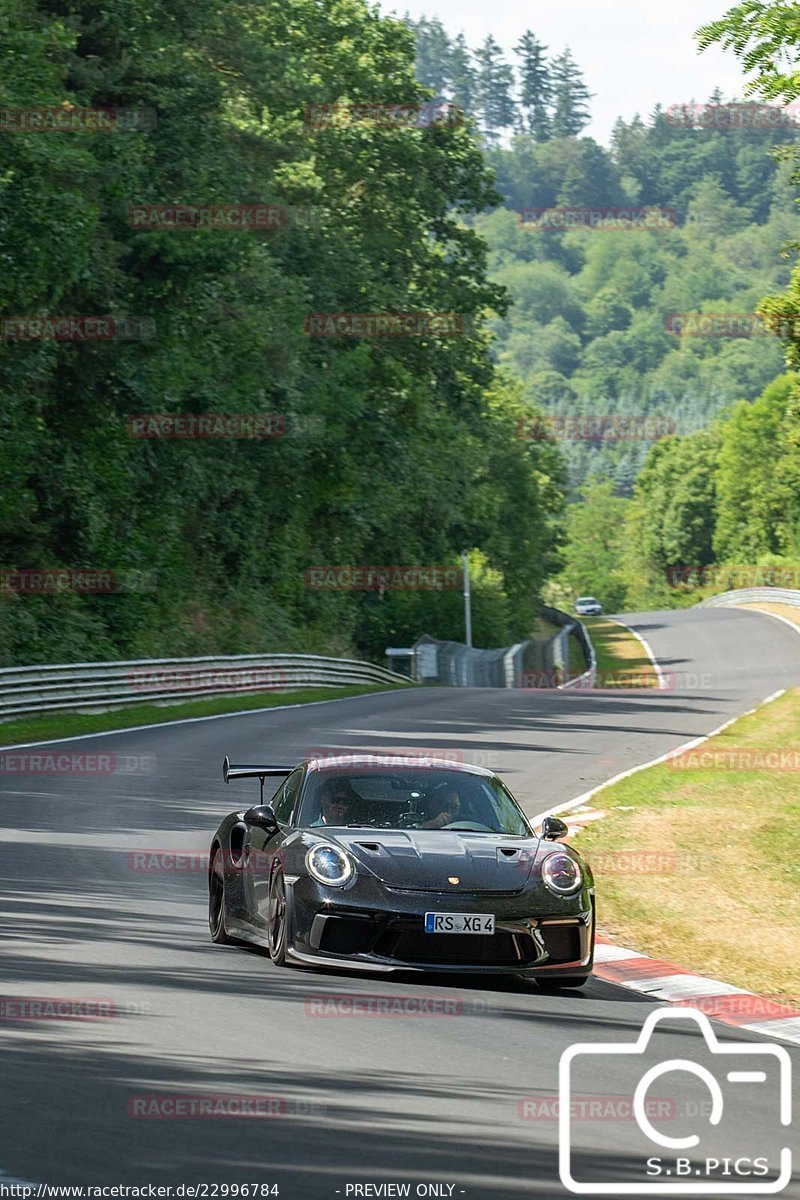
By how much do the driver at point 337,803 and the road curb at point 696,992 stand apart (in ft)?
6.04

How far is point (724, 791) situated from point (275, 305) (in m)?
33.9

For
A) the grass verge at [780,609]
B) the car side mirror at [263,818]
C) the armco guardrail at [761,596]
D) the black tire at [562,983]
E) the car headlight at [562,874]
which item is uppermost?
the car side mirror at [263,818]

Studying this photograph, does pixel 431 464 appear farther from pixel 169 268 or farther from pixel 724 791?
pixel 724 791

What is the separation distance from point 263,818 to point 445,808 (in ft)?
3.72

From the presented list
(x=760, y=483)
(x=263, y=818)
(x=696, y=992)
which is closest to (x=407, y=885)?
(x=263, y=818)

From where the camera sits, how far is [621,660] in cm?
7756

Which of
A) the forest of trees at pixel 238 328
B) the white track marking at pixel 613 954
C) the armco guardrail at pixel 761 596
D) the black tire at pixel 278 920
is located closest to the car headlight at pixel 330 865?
the black tire at pixel 278 920

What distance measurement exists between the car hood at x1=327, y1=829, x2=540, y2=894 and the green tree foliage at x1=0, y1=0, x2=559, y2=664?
24.8 meters

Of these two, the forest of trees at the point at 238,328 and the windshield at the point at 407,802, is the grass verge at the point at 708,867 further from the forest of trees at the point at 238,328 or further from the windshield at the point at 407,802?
the forest of trees at the point at 238,328

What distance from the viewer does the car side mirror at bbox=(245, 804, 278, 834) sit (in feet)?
37.1

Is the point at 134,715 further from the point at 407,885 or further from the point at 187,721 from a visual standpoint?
the point at 407,885

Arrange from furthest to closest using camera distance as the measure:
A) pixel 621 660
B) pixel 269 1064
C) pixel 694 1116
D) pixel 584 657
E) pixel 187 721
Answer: pixel 584 657
pixel 621 660
pixel 187 721
pixel 269 1064
pixel 694 1116

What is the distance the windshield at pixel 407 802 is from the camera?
37.1ft

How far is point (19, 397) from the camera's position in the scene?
128 feet
